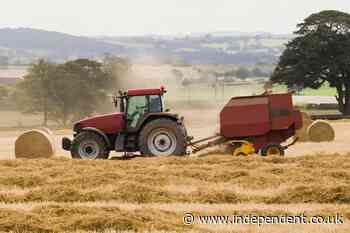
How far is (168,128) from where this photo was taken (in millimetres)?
24750

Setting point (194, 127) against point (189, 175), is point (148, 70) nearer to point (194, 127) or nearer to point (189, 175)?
point (194, 127)

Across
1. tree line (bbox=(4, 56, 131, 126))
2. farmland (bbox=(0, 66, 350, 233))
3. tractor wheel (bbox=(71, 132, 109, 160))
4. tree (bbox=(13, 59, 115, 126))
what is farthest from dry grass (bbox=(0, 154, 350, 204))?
tree (bbox=(13, 59, 115, 126))

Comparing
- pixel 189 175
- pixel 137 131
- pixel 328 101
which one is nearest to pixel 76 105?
pixel 328 101

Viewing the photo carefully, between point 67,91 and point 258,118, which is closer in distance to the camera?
point 258,118

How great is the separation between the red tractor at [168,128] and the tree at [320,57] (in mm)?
45392

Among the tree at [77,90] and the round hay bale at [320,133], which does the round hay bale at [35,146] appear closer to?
the round hay bale at [320,133]

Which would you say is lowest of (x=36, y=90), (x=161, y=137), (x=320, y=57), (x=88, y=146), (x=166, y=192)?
(x=166, y=192)

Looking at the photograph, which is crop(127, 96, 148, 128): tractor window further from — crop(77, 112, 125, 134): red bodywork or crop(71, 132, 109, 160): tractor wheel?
crop(71, 132, 109, 160): tractor wheel

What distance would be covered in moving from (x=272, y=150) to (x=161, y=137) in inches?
130

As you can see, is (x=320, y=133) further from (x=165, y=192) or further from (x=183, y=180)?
(x=165, y=192)

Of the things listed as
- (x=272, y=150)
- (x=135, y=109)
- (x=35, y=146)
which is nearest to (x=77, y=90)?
(x=35, y=146)

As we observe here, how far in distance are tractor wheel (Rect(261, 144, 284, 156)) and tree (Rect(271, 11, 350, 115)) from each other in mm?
45689

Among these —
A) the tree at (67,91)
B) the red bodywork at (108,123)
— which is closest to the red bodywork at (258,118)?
the red bodywork at (108,123)

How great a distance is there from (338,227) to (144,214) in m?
3.05
